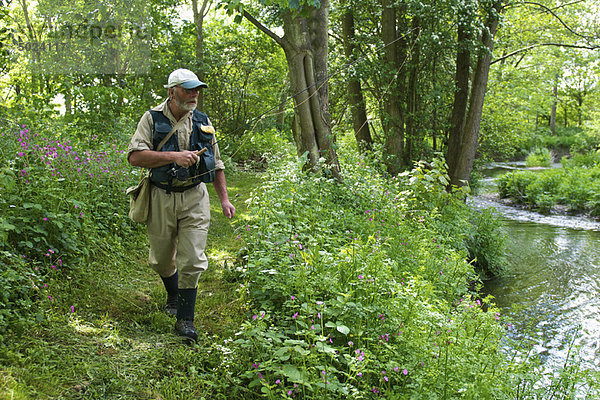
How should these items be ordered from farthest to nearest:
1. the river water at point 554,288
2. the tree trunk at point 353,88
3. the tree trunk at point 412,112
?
1. the tree trunk at point 353,88
2. the tree trunk at point 412,112
3. the river water at point 554,288

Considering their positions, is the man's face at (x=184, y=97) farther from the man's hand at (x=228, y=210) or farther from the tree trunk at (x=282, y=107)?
the tree trunk at (x=282, y=107)

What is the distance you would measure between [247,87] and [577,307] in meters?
11.9

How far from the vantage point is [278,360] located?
3070 mm

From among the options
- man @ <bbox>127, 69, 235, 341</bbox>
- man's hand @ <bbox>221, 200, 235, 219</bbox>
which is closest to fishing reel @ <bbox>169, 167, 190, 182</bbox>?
man @ <bbox>127, 69, 235, 341</bbox>

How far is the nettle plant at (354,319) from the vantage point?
2857mm

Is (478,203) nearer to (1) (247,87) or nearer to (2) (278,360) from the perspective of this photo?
(1) (247,87)

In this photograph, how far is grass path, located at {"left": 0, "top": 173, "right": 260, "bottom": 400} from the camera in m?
2.96

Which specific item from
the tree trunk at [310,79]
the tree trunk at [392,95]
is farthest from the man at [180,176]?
the tree trunk at [392,95]

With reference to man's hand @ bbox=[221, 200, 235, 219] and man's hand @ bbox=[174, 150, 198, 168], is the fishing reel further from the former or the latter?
man's hand @ bbox=[221, 200, 235, 219]

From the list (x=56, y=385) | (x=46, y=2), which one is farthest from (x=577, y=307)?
(x=46, y=2)

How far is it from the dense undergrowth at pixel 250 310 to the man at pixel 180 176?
50cm

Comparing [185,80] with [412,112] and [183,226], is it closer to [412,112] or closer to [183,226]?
[183,226]

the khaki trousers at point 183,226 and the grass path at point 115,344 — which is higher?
the khaki trousers at point 183,226

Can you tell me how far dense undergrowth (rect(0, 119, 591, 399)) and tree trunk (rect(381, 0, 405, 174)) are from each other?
5236mm
